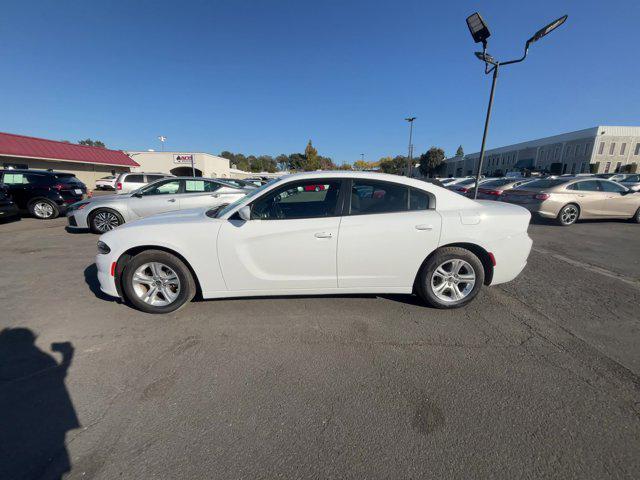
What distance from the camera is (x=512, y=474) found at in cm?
148

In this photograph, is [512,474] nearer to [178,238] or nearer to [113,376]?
[113,376]

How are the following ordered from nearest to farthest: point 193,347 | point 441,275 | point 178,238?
point 193,347, point 178,238, point 441,275

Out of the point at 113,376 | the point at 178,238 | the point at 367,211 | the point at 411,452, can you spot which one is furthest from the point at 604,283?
the point at 113,376

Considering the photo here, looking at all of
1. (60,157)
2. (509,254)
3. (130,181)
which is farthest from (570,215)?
(60,157)

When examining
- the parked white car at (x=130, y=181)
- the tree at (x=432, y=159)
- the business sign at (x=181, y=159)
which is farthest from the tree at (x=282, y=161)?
the parked white car at (x=130, y=181)

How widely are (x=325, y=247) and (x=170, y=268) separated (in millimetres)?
1698

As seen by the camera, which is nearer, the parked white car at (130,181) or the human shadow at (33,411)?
the human shadow at (33,411)

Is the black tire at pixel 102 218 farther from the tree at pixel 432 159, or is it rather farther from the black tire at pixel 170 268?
the tree at pixel 432 159

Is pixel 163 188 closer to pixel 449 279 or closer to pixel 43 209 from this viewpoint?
pixel 43 209

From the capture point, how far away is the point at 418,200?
3.15m

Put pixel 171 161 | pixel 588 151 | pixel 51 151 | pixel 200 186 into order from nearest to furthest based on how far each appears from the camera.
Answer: pixel 200 186, pixel 51 151, pixel 171 161, pixel 588 151

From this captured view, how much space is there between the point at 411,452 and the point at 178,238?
2.74 m

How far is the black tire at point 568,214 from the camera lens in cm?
818

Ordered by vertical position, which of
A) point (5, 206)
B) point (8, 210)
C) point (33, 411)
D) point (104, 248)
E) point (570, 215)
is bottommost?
point (570, 215)
